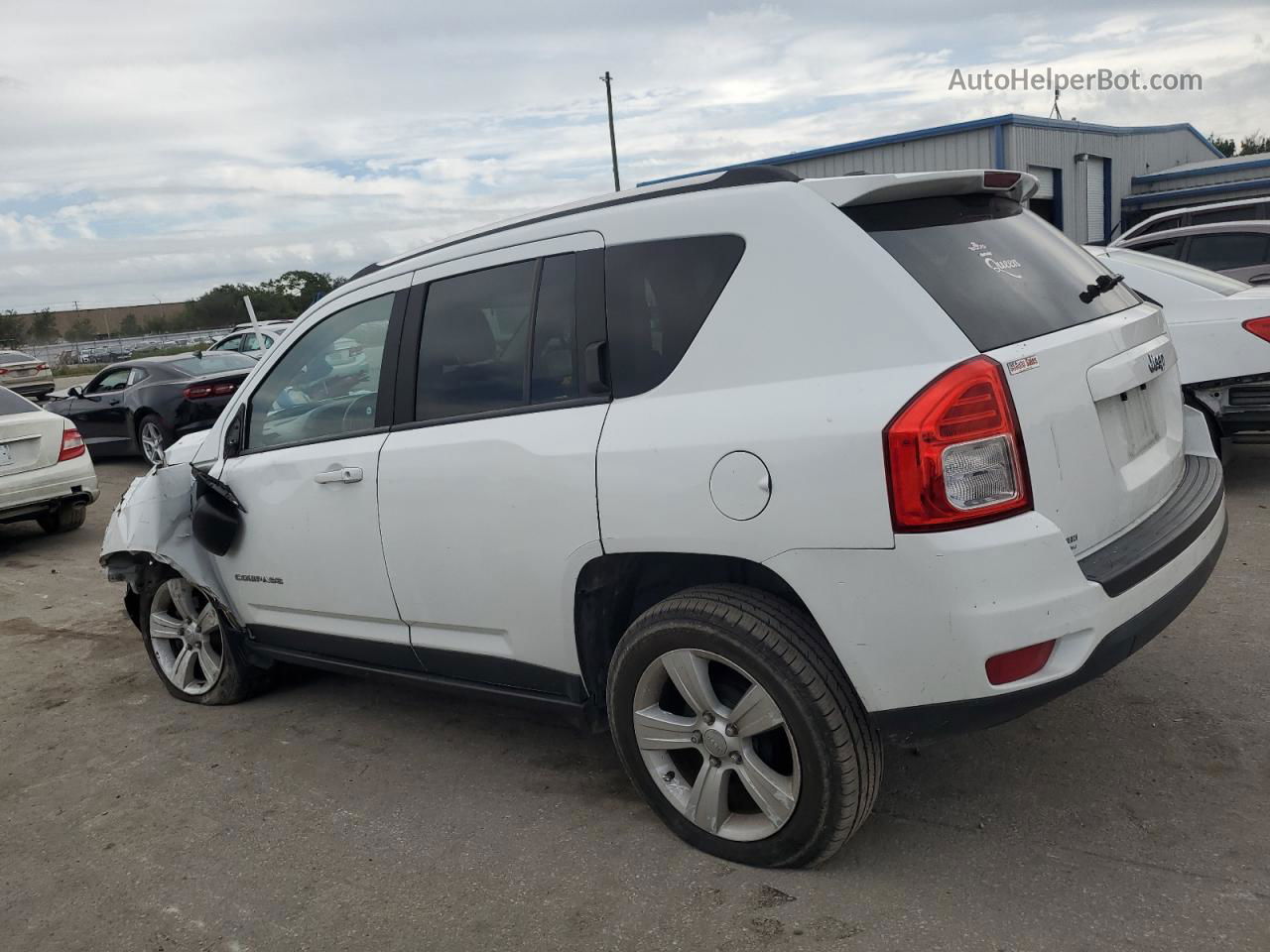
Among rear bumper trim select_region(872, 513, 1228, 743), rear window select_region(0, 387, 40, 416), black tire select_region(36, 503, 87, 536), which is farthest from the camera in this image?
black tire select_region(36, 503, 87, 536)

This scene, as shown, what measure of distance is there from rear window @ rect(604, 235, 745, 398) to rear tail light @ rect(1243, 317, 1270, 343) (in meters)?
4.86

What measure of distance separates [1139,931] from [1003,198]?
6.89 feet

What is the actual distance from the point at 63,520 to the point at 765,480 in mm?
8500

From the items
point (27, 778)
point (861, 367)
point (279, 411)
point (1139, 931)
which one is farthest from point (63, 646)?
point (1139, 931)

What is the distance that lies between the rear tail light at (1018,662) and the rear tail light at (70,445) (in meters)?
8.24

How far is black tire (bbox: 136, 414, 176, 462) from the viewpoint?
11.9m

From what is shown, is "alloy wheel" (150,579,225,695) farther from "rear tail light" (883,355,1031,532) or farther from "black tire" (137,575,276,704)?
"rear tail light" (883,355,1031,532)

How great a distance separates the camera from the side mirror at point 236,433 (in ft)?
14.3

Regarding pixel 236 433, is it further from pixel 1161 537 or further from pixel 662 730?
pixel 1161 537

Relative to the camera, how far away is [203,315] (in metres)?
67.4

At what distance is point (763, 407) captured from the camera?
2711mm

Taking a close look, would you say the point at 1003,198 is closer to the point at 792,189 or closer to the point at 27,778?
the point at 792,189

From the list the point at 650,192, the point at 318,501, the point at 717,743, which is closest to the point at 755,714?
the point at 717,743

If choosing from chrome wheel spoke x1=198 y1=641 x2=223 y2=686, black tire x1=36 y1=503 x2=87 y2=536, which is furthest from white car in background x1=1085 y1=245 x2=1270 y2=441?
black tire x1=36 y1=503 x2=87 y2=536
